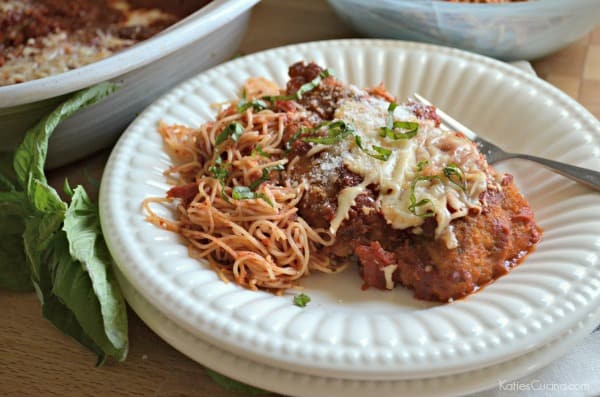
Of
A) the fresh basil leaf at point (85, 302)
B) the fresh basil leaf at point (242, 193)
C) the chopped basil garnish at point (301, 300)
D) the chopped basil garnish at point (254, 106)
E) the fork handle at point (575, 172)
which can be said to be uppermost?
the fork handle at point (575, 172)

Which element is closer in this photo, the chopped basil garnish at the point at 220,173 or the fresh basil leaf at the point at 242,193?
the fresh basil leaf at the point at 242,193

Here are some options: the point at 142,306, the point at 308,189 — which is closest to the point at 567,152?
the point at 308,189

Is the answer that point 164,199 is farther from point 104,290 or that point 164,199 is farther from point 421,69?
point 421,69

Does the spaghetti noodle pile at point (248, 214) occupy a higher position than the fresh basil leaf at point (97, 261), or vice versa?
the spaghetti noodle pile at point (248, 214)

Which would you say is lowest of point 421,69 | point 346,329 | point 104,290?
point 104,290

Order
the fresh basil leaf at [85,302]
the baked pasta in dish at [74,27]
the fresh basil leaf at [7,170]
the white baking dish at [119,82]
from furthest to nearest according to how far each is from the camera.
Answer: the baked pasta in dish at [74,27]
the fresh basil leaf at [7,170]
the white baking dish at [119,82]
the fresh basil leaf at [85,302]

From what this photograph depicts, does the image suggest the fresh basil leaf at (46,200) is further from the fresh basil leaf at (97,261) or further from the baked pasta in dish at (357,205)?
the baked pasta in dish at (357,205)

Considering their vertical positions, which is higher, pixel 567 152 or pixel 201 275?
pixel 567 152

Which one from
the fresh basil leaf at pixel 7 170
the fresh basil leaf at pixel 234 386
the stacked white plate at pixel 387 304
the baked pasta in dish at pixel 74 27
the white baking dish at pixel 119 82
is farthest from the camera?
the baked pasta in dish at pixel 74 27

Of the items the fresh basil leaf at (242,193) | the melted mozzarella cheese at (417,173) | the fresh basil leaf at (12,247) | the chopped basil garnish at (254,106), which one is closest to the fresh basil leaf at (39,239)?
the fresh basil leaf at (12,247)
